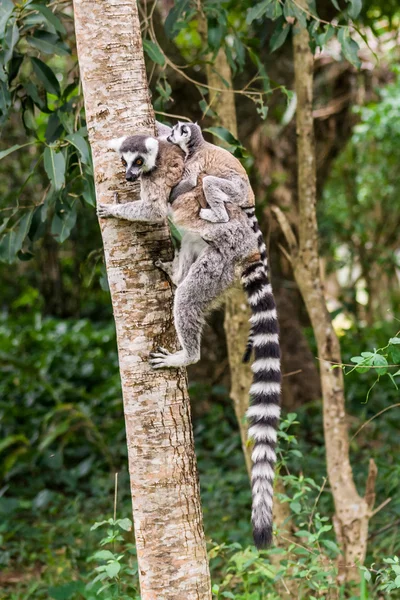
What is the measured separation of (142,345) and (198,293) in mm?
568

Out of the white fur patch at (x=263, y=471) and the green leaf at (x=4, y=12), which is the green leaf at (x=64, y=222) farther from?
the white fur patch at (x=263, y=471)

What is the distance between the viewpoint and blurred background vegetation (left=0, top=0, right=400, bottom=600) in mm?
3947

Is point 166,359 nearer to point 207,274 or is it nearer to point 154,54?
point 207,274

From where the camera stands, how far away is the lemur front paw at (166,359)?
2.91m

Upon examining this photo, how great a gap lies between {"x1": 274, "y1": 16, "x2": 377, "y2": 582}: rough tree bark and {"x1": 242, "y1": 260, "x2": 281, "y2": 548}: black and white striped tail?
99 centimetres

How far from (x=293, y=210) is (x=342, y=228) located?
1702 mm

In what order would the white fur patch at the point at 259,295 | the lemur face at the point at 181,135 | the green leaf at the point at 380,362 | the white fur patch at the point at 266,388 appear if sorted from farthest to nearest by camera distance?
the lemur face at the point at 181,135 → the white fur patch at the point at 259,295 → the white fur patch at the point at 266,388 → the green leaf at the point at 380,362

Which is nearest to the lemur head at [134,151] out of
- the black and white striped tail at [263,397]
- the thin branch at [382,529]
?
the black and white striped tail at [263,397]

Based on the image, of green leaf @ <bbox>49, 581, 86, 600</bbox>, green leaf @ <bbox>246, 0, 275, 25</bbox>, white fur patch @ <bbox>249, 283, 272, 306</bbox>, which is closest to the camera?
white fur patch @ <bbox>249, 283, 272, 306</bbox>

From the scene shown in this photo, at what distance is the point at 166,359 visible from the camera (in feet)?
9.62

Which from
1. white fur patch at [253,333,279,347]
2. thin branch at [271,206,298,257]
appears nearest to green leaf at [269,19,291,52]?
thin branch at [271,206,298,257]

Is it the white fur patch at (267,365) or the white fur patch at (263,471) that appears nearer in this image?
the white fur patch at (263,471)

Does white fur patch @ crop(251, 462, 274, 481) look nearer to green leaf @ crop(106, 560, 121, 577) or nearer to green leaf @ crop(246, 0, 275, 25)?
green leaf @ crop(106, 560, 121, 577)

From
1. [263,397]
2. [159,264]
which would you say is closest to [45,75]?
[159,264]
